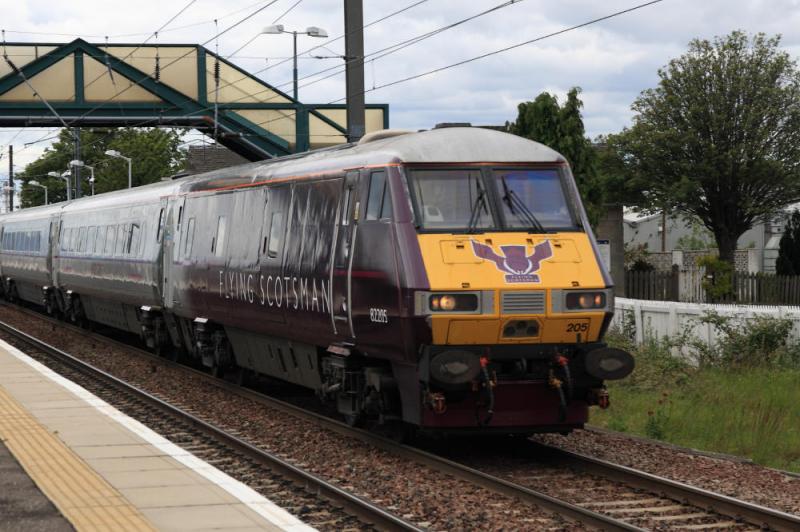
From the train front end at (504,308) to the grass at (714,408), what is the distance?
230 cm

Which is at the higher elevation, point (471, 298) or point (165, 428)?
point (471, 298)

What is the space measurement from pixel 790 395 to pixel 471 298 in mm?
6222

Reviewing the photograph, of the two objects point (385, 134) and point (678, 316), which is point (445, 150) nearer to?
point (385, 134)

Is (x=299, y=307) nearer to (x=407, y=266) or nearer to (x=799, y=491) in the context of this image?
(x=407, y=266)

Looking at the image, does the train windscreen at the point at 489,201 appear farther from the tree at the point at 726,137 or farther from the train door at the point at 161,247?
the tree at the point at 726,137

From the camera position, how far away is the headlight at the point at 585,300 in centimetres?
1188

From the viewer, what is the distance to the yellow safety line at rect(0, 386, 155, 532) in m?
8.55

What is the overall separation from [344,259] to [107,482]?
3.94 metres

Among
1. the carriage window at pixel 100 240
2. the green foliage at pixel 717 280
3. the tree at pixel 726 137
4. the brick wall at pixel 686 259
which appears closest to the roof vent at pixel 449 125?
the carriage window at pixel 100 240

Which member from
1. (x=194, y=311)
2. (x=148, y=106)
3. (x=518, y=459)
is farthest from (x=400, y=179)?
(x=148, y=106)

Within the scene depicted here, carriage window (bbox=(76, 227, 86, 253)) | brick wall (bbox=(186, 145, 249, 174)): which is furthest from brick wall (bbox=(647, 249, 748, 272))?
carriage window (bbox=(76, 227, 86, 253))

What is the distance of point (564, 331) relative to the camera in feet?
39.1

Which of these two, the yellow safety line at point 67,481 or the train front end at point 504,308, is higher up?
the train front end at point 504,308

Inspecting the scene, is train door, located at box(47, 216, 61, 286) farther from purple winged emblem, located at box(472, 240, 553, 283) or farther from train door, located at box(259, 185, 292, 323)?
purple winged emblem, located at box(472, 240, 553, 283)
